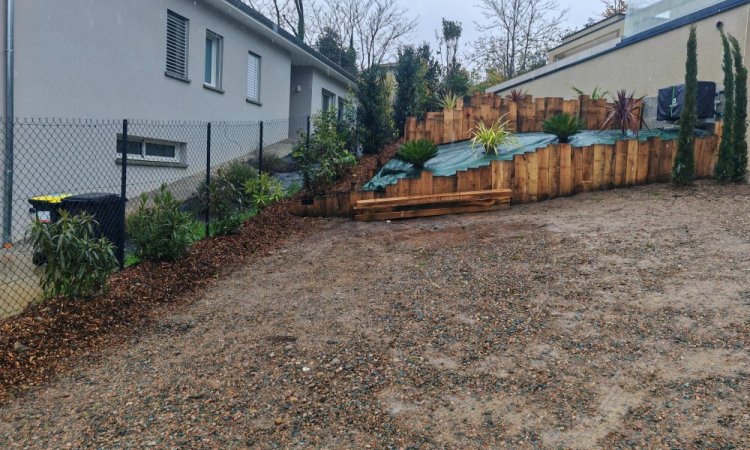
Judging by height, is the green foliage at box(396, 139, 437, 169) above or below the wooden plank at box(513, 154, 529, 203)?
above

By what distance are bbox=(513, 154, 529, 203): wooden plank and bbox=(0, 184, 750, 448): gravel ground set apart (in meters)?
2.10

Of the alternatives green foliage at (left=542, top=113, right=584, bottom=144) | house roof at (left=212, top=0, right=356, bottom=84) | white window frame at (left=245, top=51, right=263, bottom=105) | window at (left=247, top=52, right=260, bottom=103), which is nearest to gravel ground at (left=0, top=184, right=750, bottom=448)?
green foliage at (left=542, top=113, right=584, bottom=144)

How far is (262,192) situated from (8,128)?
355cm

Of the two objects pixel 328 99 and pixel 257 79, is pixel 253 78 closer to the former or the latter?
pixel 257 79

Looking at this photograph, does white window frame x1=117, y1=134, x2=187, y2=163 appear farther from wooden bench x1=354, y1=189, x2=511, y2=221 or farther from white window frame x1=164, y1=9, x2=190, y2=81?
wooden bench x1=354, y1=189, x2=511, y2=221

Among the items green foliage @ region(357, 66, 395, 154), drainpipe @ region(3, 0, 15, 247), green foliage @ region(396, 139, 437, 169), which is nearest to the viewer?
drainpipe @ region(3, 0, 15, 247)

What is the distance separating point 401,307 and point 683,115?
5971 millimetres

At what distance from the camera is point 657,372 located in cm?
351

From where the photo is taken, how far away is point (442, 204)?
8445 mm

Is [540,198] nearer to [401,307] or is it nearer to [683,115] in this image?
[683,115]

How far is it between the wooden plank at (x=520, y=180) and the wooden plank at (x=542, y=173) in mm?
188

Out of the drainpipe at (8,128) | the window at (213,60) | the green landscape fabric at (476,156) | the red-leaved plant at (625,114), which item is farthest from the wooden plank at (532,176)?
the window at (213,60)

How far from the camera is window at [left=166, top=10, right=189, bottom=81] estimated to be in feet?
36.6

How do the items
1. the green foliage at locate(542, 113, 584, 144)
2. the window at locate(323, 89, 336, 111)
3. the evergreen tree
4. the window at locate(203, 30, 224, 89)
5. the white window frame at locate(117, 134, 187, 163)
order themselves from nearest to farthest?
1. the green foliage at locate(542, 113, 584, 144)
2. the white window frame at locate(117, 134, 187, 163)
3. the window at locate(203, 30, 224, 89)
4. the evergreen tree
5. the window at locate(323, 89, 336, 111)
